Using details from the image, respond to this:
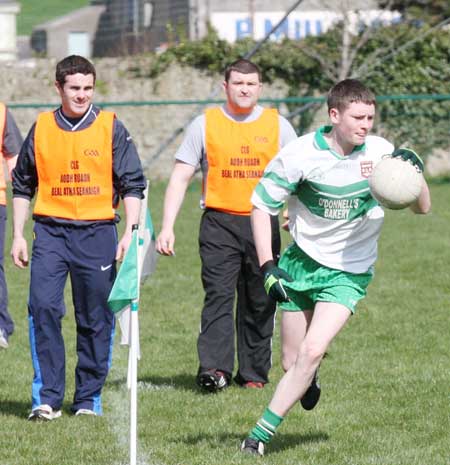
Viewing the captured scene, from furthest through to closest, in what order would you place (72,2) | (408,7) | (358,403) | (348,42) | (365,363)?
(72,2), (408,7), (348,42), (365,363), (358,403)

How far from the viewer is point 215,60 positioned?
25.7m

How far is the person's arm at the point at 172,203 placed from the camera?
25.9 ft

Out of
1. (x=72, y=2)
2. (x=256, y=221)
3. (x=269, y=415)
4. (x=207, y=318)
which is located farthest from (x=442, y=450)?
(x=72, y=2)

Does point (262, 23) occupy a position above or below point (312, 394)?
above

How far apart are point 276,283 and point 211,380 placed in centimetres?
207

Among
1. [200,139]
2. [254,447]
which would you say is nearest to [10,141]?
[200,139]

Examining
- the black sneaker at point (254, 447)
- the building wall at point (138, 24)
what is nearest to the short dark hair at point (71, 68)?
the black sneaker at point (254, 447)

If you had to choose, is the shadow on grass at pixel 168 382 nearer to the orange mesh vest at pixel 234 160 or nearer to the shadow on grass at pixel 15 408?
the shadow on grass at pixel 15 408

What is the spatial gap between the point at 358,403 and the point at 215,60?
736 inches

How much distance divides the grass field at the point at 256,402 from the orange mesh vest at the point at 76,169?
121 centimetres

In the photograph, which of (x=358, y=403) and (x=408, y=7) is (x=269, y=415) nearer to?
(x=358, y=403)

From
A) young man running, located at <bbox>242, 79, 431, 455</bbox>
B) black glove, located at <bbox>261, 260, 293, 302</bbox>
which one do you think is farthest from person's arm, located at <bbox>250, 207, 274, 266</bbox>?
black glove, located at <bbox>261, 260, 293, 302</bbox>

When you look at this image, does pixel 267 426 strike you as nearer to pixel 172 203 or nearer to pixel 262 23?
pixel 172 203

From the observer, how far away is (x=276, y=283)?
6121mm
